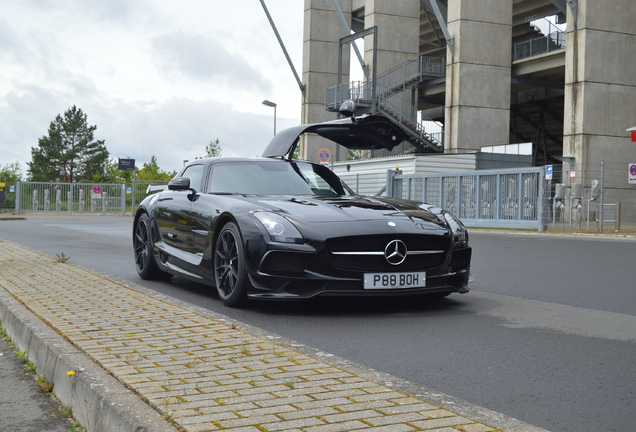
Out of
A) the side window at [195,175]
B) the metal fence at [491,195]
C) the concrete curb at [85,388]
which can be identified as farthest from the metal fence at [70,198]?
the concrete curb at [85,388]

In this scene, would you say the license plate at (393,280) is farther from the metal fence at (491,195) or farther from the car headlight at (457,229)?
the metal fence at (491,195)

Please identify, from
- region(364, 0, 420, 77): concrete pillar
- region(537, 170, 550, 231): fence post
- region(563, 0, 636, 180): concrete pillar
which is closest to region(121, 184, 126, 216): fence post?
region(364, 0, 420, 77): concrete pillar

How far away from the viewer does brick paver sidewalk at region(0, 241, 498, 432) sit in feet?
9.85

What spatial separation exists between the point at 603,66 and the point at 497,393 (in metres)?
30.6

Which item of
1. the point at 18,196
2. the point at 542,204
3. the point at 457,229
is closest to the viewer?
the point at 457,229

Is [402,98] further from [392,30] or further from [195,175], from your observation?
[195,175]

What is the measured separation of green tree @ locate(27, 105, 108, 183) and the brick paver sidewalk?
95338 mm

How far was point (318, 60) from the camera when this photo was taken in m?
49.8

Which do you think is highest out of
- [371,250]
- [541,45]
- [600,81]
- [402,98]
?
[541,45]

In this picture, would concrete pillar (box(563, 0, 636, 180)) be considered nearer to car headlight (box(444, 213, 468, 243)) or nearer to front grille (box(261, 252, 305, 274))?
car headlight (box(444, 213, 468, 243))

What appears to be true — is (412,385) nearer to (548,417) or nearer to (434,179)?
(548,417)

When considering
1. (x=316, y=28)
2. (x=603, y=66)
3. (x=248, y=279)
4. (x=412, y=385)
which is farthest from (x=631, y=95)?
(x=412, y=385)

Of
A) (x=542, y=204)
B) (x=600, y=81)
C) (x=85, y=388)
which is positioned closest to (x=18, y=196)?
(x=600, y=81)

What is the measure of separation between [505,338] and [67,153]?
97.0 m
